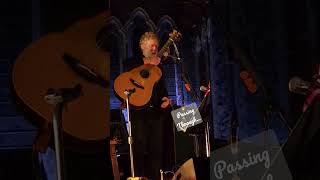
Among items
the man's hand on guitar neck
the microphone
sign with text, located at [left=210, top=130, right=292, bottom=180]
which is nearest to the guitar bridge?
the man's hand on guitar neck

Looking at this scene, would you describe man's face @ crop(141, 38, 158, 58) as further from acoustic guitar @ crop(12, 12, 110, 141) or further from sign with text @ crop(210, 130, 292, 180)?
acoustic guitar @ crop(12, 12, 110, 141)

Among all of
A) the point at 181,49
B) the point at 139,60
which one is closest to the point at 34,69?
the point at 139,60

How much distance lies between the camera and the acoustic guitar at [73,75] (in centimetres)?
176

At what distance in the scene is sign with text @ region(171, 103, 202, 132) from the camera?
3.99m

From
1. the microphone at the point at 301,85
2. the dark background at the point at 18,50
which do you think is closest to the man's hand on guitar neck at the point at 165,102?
the microphone at the point at 301,85

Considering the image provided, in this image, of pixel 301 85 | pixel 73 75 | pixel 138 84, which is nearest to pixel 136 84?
pixel 138 84

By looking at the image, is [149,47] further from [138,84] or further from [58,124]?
[58,124]

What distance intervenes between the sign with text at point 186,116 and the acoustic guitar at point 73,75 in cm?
211

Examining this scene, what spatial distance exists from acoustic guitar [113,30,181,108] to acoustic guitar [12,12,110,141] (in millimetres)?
1943

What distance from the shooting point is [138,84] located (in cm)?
398

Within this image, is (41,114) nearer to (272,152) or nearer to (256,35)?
(272,152)

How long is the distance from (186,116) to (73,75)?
7.53 ft

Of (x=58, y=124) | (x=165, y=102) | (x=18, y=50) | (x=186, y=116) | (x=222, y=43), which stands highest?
(x=222, y=43)

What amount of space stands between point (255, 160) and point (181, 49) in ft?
13.6
